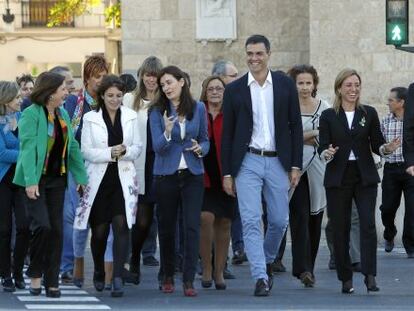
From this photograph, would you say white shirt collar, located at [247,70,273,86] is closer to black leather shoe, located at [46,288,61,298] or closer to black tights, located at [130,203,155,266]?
black tights, located at [130,203,155,266]

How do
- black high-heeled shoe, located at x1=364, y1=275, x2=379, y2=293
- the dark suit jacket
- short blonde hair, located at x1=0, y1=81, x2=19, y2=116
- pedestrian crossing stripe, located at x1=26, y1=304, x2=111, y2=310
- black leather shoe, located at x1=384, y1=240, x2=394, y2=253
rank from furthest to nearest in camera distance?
black leather shoe, located at x1=384, y1=240, x2=394, y2=253 < short blonde hair, located at x1=0, y1=81, x2=19, y2=116 < black high-heeled shoe, located at x1=364, y1=275, x2=379, y2=293 < the dark suit jacket < pedestrian crossing stripe, located at x1=26, y1=304, x2=111, y2=310

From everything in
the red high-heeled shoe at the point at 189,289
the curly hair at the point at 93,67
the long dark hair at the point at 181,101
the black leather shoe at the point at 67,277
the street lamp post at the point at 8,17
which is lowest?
the black leather shoe at the point at 67,277

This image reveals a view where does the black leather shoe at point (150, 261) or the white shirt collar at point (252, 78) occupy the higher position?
the white shirt collar at point (252, 78)

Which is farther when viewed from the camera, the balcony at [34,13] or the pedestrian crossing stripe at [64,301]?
the balcony at [34,13]

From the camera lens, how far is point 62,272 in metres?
14.7

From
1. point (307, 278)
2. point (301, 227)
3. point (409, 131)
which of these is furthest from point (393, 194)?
point (409, 131)

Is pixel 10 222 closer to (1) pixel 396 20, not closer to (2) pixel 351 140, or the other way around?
(2) pixel 351 140

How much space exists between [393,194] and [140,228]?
3956 millimetres

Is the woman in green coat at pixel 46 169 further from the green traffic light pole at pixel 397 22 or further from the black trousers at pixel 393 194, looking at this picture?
the green traffic light pole at pixel 397 22

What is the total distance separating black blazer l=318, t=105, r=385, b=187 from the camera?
13500mm

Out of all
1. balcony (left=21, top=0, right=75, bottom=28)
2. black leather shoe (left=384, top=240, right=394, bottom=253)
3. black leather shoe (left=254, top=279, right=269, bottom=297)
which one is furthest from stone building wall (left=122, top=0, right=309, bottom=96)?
balcony (left=21, top=0, right=75, bottom=28)

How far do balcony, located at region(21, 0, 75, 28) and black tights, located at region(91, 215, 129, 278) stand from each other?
125ft

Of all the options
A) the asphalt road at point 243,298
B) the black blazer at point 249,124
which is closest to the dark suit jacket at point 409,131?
the black blazer at point 249,124

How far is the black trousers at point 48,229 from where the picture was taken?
1313 centimetres
